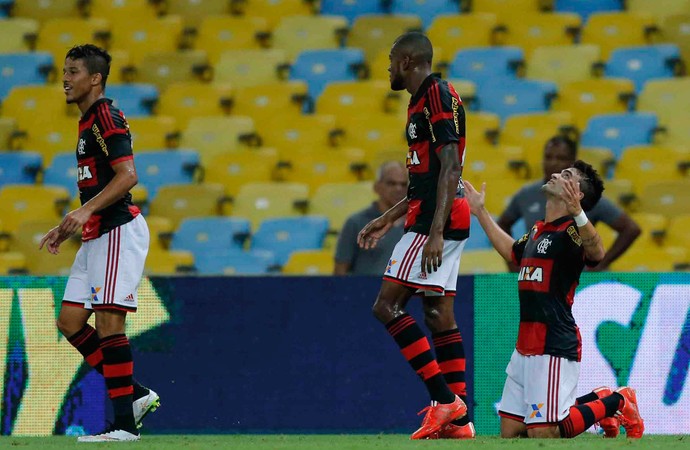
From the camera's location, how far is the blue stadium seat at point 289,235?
34.7ft

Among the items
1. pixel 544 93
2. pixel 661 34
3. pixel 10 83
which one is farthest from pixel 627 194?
pixel 10 83

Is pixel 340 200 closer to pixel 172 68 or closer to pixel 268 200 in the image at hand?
pixel 268 200

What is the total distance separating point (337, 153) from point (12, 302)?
14.5 feet

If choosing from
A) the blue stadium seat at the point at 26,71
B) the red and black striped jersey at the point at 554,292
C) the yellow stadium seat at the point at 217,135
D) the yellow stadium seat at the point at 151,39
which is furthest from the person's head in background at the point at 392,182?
the blue stadium seat at the point at 26,71

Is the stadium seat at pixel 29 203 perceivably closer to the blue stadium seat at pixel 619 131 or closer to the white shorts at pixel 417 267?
the blue stadium seat at pixel 619 131

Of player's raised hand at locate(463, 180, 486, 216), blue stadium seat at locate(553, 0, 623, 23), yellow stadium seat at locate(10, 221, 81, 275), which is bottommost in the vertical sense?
yellow stadium seat at locate(10, 221, 81, 275)

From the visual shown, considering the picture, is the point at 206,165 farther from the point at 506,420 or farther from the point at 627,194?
the point at 506,420

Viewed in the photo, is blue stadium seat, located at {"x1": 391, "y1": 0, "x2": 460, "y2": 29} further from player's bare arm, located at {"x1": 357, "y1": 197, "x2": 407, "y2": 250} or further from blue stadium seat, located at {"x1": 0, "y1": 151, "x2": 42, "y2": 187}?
player's bare arm, located at {"x1": 357, "y1": 197, "x2": 407, "y2": 250}

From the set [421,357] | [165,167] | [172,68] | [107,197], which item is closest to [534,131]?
[165,167]

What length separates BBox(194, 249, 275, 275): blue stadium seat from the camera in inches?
401

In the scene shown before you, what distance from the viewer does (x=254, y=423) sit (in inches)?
297

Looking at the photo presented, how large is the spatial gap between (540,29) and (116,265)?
7421mm

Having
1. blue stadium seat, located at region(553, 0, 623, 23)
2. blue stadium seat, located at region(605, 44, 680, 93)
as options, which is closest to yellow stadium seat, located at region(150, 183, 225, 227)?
blue stadium seat, located at region(605, 44, 680, 93)

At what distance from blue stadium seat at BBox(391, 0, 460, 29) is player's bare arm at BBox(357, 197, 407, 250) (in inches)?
271
